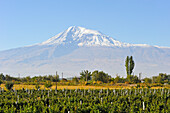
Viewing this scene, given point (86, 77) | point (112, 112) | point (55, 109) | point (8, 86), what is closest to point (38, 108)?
point (55, 109)

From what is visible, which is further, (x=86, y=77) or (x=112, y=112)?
(x=86, y=77)

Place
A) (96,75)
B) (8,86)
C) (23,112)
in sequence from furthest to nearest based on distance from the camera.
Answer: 1. (96,75)
2. (8,86)
3. (23,112)

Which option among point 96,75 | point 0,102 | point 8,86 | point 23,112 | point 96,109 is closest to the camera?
point 23,112

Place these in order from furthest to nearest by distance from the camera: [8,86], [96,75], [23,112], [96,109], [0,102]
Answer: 1. [96,75]
2. [8,86]
3. [0,102]
4. [96,109]
5. [23,112]

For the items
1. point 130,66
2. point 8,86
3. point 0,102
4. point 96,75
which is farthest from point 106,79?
point 0,102

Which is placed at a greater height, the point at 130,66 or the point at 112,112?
the point at 130,66

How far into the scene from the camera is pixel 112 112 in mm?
21906

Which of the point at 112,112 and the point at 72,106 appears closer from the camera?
the point at 112,112

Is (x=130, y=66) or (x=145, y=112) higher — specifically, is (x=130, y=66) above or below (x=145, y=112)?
above

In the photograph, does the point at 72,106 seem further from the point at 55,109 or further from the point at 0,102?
the point at 0,102

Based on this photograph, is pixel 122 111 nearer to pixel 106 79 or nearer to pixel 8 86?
pixel 8 86

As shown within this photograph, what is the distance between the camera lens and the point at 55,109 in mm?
22422

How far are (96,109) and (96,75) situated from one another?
59.5 metres

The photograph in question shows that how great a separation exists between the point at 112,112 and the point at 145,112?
255 centimetres
